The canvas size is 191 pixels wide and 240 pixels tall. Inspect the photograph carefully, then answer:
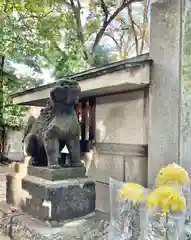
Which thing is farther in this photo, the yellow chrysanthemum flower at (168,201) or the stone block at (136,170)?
the stone block at (136,170)

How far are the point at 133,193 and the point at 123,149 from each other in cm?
128

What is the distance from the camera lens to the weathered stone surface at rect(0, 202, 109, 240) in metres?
2.14

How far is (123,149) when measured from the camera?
9.59ft

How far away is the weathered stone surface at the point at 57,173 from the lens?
2357 mm

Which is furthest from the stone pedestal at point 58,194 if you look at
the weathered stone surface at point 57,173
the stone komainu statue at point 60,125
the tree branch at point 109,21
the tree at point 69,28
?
the tree branch at point 109,21

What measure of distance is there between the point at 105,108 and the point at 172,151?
113cm

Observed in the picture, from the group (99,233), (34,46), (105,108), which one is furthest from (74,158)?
(34,46)

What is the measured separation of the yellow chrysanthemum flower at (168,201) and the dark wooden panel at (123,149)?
4.24 ft

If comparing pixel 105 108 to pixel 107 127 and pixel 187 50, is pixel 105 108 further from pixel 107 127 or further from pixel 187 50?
pixel 187 50

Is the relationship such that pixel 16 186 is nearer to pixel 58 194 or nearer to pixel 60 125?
pixel 58 194

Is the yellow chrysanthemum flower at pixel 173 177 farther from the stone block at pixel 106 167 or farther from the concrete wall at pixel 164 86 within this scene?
the stone block at pixel 106 167

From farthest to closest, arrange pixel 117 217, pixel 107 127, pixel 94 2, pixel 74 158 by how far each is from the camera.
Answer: pixel 94 2 < pixel 107 127 < pixel 74 158 < pixel 117 217

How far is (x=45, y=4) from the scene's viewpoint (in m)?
9.05

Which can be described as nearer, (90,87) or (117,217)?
(117,217)
